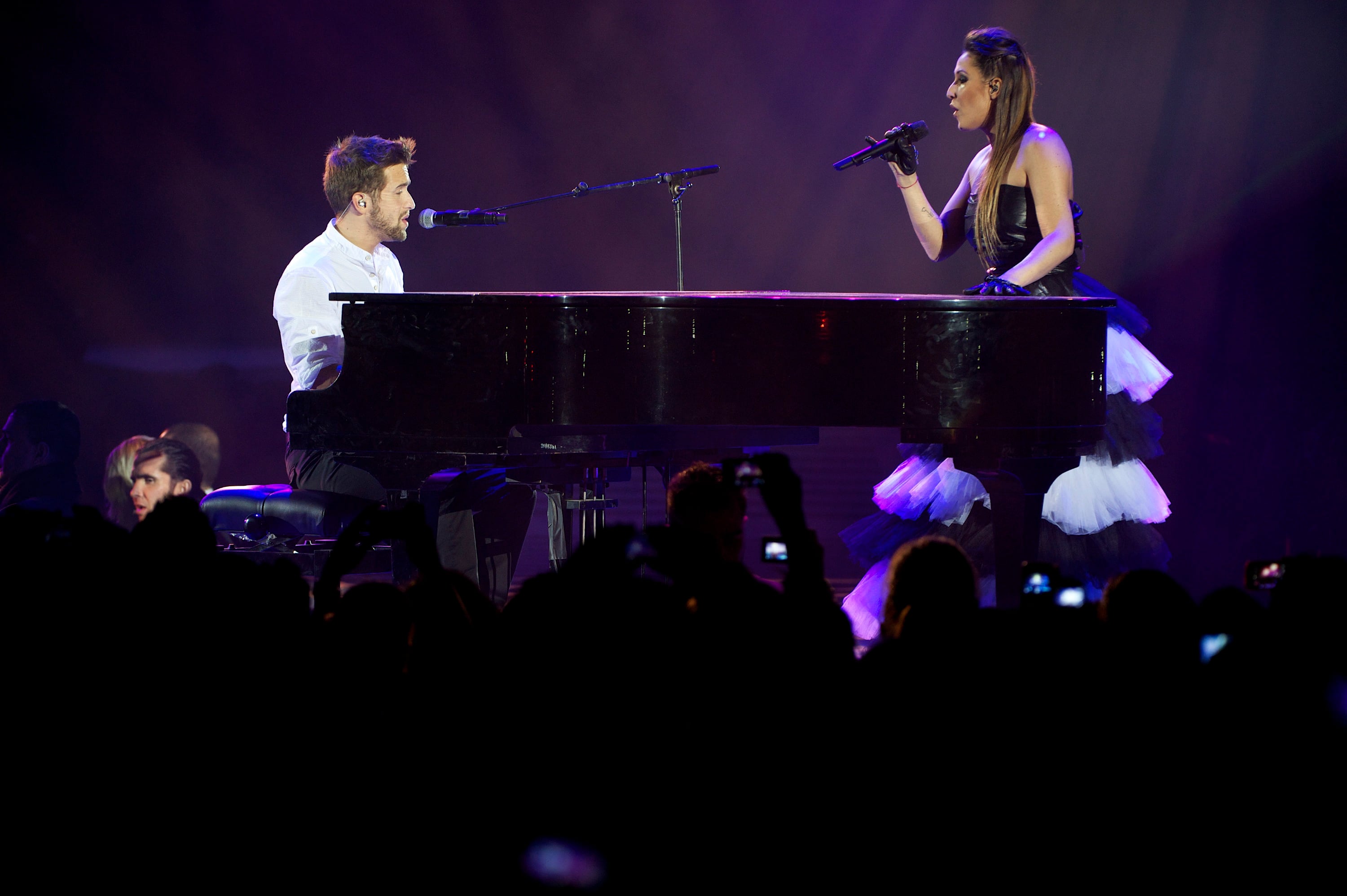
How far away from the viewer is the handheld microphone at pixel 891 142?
3674 millimetres

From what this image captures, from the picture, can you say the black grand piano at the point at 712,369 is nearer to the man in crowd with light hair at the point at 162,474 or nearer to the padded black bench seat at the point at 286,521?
the padded black bench seat at the point at 286,521

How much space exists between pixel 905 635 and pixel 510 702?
0.55 m

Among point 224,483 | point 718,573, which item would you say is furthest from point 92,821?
point 224,483

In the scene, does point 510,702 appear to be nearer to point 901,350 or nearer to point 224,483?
point 901,350

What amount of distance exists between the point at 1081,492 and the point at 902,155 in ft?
4.78

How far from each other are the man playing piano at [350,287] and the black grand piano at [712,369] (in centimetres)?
55

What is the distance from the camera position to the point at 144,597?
4.76 feet

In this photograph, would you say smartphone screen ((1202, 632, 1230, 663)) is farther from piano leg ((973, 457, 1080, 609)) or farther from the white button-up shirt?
the white button-up shirt

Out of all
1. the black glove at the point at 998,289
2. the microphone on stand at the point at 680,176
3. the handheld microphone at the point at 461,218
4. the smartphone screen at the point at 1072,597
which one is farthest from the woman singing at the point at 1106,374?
the smartphone screen at the point at 1072,597

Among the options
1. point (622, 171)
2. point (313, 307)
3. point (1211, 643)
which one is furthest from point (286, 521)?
point (622, 171)

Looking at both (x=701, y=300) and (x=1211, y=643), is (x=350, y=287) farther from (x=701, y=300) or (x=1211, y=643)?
(x=1211, y=643)

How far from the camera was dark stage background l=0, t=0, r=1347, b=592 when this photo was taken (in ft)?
20.6

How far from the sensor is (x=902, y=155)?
3.83m

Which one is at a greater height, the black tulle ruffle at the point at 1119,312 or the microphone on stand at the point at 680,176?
the microphone on stand at the point at 680,176
